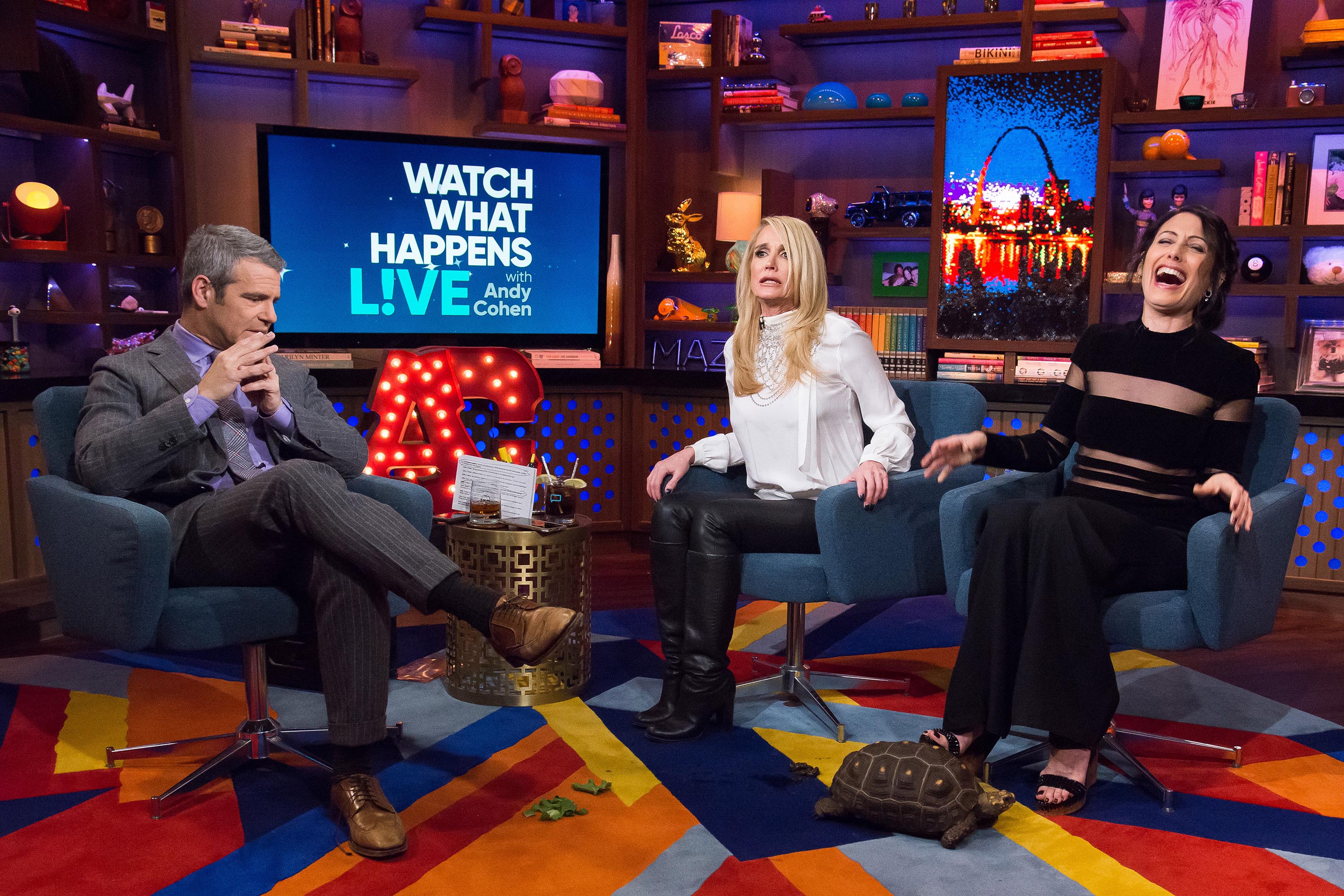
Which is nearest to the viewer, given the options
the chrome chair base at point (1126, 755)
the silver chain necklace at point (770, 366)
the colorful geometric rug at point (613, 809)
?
the colorful geometric rug at point (613, 809)

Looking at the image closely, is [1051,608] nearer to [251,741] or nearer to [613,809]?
[613,809]

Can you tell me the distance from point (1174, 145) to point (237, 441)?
11.3ft

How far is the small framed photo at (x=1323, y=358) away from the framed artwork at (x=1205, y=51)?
35.0 inches

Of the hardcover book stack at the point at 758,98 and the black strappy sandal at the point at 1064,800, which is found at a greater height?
the hardcover book stack at the point at 758,98

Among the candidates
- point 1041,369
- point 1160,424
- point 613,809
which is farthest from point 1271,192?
point 613,809

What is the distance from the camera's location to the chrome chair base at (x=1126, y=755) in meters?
2.36

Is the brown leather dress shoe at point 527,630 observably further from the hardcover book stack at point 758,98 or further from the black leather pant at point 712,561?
the hardcover book stack at point 758,98

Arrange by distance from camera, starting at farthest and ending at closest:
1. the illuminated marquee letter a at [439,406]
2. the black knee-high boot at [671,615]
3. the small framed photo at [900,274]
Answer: the small framed photo at [900,274]
the illuminated marquee letter a at [439,406]
the black knee-high boot at [671,615]

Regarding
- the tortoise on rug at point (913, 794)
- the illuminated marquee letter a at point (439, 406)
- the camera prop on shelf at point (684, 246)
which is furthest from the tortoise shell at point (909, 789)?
the camera prop on shelf at point (684, 246)

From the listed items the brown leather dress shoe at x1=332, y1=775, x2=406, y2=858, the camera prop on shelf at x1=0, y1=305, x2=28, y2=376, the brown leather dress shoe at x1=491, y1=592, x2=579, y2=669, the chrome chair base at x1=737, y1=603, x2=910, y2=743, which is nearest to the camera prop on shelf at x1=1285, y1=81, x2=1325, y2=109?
the chrome chair base at x1=737, y1=603, x2=910, y2=743

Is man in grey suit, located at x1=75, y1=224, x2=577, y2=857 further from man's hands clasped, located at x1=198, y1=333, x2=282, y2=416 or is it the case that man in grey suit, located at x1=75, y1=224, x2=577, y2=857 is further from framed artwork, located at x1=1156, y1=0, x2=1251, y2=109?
framed artwork, located at x1=1156, y1=0, x2=1251, y2=109

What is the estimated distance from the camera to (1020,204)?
14.0ft

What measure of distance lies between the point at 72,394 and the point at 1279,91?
4222 mm

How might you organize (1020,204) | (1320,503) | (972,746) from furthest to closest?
(1020,204)
(1320,503)
(972,746)
